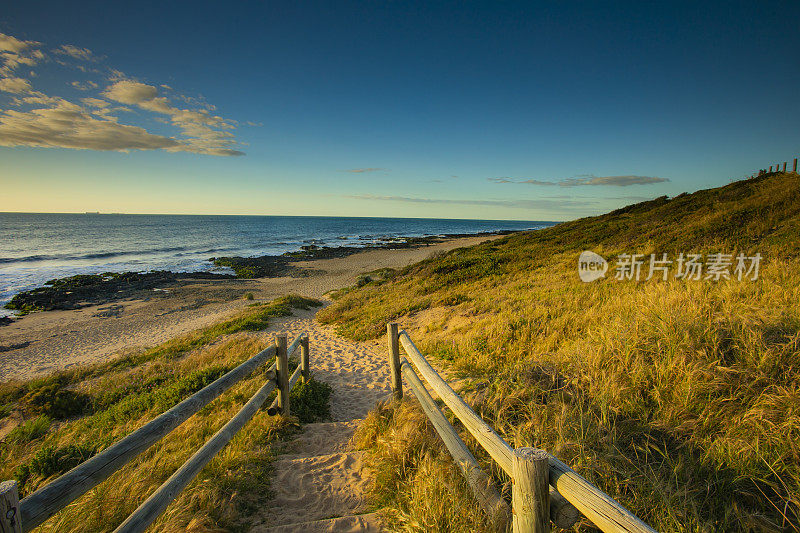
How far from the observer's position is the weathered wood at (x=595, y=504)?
169 centimetres

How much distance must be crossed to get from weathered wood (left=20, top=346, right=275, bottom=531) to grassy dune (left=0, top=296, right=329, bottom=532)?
0.74 metres

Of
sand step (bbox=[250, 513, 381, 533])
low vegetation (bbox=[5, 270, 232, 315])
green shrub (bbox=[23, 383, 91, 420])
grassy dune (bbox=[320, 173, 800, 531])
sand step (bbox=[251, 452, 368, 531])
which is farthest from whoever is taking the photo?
low vegetation (bbox=[5, 270, 232, 315])

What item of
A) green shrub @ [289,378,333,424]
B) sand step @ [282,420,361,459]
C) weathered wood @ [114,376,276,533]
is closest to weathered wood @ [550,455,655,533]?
weathered wood @ [114,376,276,533]

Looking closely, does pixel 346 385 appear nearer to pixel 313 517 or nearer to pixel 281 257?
pixel 313 517

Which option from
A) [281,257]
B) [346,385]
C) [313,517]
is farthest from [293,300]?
[281,257]

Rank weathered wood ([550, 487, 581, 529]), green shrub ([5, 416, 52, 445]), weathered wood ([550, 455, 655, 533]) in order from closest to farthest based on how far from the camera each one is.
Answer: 1. weathered wood ([550, 455, 655, 533])
2. weathered wood ([550, 487, 581, 529])
3. green shrub ([5, 416, 52, 445])

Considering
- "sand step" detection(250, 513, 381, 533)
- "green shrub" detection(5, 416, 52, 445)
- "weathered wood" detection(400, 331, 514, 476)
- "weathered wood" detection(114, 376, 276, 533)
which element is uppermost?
"weathered wood" detection(400, 331, 514, 476)

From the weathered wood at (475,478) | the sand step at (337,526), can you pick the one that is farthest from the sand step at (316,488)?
the weathered wood at (475,478)

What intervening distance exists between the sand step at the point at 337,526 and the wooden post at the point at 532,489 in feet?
5.52

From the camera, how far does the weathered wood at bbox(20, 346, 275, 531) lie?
1.99 m

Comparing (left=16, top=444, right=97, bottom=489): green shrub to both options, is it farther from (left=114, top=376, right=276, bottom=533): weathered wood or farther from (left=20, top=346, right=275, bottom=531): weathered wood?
(left=20, top=346, right=275, bottom=531): weathered wood

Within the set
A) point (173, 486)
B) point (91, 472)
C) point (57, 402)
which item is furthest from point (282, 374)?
point (57, 402)

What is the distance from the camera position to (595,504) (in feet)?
5.96

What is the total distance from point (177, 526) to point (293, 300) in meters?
17.0
